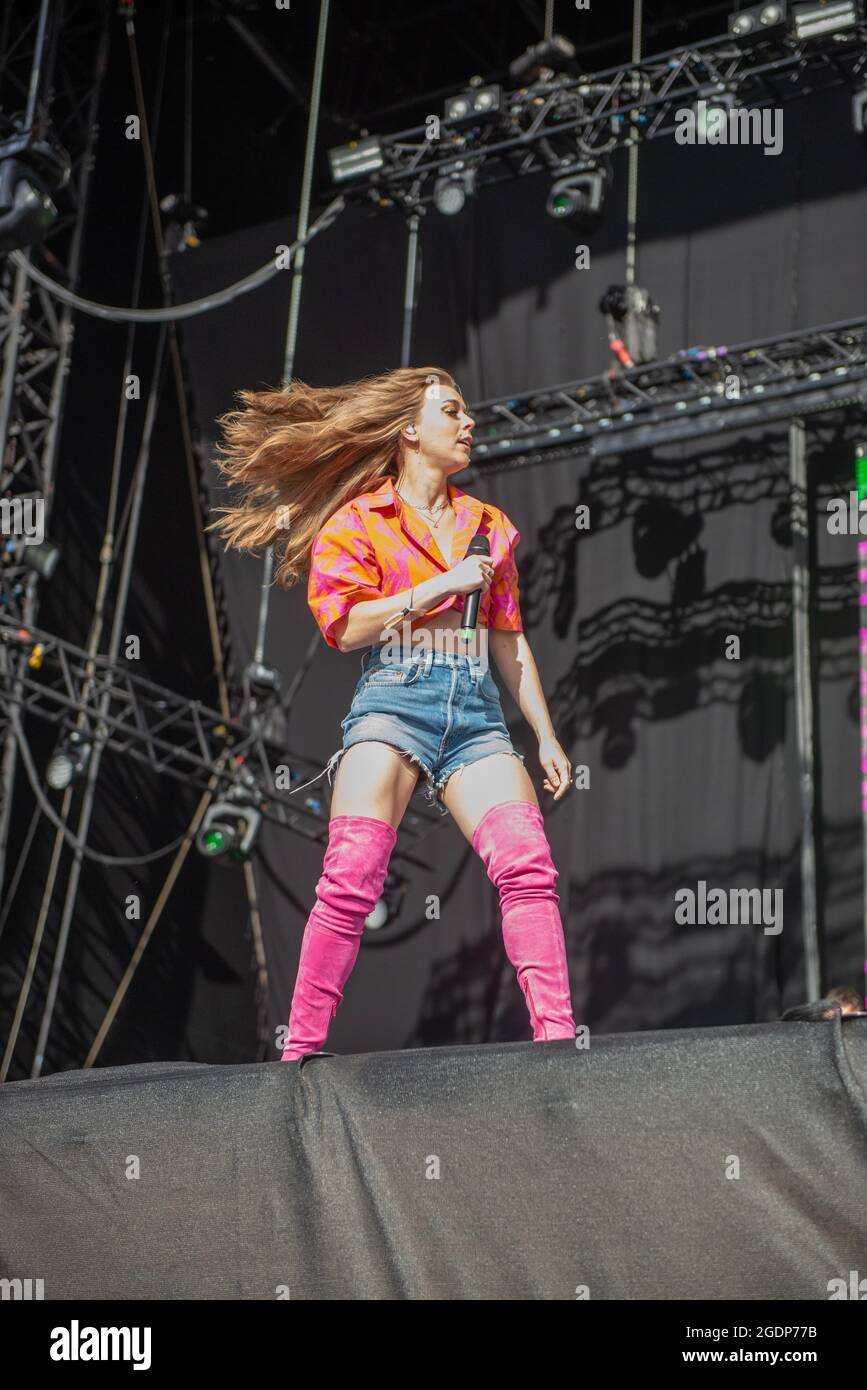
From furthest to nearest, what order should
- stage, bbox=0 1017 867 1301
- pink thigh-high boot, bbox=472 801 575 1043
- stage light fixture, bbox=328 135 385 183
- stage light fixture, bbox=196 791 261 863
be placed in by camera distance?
stage light fixture, bbox=328 135 385 183, stage light fixture, bbox=196 791 261 863, pink thigh-high boot, bbox=472 801 575 1043, stage, bbox=0 1017 867 1301

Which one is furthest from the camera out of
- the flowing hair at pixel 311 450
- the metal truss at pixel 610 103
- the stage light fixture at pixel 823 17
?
the metal truss at pixel 610 103

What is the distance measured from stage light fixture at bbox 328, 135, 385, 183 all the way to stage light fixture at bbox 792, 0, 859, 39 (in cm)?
241

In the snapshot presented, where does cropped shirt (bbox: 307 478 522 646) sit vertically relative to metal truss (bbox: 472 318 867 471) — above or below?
below

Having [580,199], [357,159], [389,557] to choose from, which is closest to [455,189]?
[357,159]

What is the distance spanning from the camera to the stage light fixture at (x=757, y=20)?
6548 millimetres

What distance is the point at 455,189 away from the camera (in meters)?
7.56

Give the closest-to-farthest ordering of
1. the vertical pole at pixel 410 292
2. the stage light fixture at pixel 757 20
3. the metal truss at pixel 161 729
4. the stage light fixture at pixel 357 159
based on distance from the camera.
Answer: the stage light fixture at pixel 757 20
the metal truss at pixel 161 729
the stage light fixture at pixel 357 159
the vertical pole at pixel 410 292

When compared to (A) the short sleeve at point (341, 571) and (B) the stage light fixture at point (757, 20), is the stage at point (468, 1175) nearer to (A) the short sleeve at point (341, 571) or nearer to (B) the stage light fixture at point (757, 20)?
(A) the short sleeve at point (341, 571)

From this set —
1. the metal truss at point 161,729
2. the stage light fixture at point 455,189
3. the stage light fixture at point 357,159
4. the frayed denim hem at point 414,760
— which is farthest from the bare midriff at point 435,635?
the stage light fixture at point 357,159

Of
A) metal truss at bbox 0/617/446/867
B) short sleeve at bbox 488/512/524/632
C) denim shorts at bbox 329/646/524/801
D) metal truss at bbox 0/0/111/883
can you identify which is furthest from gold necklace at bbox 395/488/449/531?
metal truss at bbox 0/0/111/883

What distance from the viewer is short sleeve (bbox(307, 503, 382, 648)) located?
306 cm

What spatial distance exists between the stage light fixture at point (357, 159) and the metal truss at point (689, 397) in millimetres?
1473

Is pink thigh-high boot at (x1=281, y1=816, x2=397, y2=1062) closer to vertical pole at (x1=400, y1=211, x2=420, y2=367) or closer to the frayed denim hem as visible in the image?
the frayed denim hem

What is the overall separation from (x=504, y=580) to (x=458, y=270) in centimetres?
601
